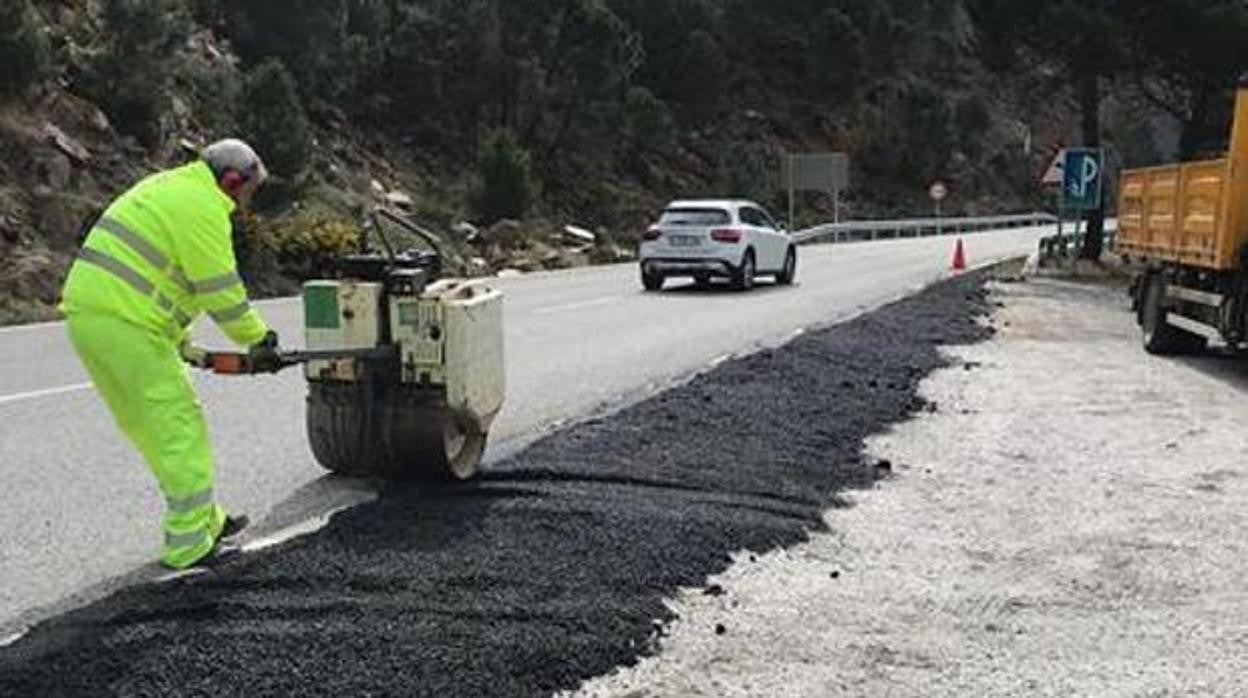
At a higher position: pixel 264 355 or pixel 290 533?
pixel 264 355

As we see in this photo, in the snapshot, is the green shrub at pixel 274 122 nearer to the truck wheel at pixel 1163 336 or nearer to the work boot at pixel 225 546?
the truck wheel at pixel 1163 336

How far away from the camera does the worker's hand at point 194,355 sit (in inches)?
230

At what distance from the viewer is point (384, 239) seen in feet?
22.6

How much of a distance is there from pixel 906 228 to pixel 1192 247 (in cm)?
4385

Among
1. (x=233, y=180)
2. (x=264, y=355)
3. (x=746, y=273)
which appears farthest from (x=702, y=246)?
(x=233, y=180)

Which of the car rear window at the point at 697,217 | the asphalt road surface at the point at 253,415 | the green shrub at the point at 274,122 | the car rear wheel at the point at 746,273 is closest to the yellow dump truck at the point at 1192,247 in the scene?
the asphalt road surface at the point at 253,415

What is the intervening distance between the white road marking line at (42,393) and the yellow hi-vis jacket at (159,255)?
5.30 m

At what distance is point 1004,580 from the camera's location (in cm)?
624

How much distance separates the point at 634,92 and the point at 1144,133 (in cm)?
3635

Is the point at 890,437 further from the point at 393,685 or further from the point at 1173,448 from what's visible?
the point at 393,685

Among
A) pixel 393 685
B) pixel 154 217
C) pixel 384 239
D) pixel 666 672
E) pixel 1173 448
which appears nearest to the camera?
pixel 393 685

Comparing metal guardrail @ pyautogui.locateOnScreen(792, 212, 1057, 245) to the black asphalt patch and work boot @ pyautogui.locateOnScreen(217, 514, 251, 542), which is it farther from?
work boot @ pyautogui.locateOnScreen(217, 514, 251, 542)

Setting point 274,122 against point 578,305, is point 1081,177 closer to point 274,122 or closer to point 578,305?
point 578,305

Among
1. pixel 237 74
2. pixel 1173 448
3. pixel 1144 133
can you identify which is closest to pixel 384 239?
pixel 1173 448
